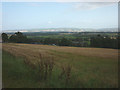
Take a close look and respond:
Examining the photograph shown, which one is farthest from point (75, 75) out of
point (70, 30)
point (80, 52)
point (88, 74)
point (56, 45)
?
point (70, 30)

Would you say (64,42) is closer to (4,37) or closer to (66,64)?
(66,64)

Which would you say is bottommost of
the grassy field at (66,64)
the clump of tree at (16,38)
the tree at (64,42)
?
the grassy field at (66,64)

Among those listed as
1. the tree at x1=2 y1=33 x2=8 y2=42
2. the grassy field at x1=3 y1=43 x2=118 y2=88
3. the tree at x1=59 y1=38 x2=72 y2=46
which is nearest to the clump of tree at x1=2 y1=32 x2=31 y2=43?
the tree at x1=2 y1=33 x2=8 y2=42

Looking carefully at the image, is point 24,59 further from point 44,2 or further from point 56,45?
point 44,2

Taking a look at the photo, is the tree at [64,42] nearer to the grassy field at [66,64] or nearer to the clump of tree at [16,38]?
the grassy field at [66,64]

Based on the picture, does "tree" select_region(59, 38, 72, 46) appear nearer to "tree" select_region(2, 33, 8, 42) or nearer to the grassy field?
the grassy field

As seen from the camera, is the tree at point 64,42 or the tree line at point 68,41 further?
the tree at point 64,42

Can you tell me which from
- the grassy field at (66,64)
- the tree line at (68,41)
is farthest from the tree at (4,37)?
the grassy field at (66,64)

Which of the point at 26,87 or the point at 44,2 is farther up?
the point at 44,2
